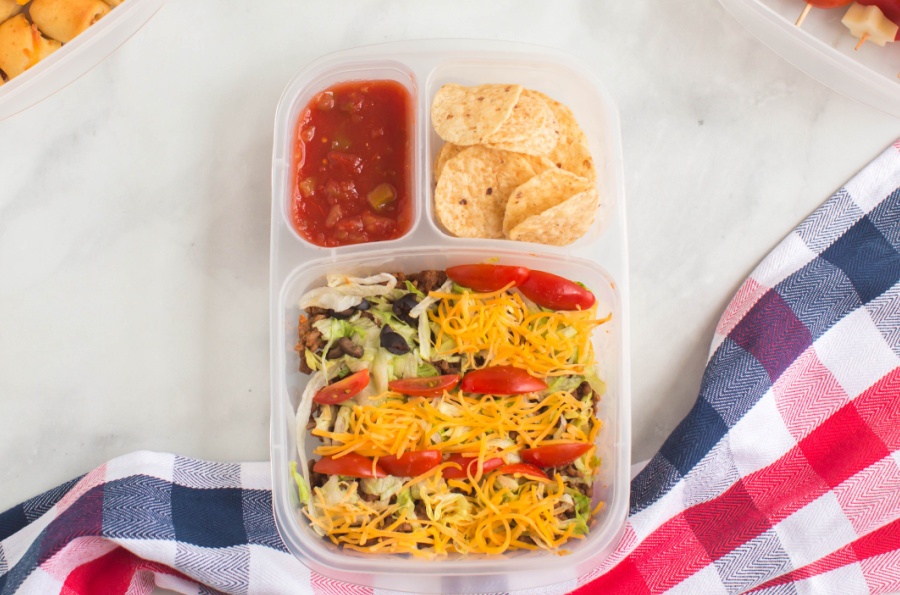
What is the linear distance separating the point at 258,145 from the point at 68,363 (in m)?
0.79

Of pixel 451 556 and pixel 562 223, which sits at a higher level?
pixel 562 223

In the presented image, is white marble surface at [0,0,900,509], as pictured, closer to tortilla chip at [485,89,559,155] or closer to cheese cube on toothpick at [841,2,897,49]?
cheese cube on toothpick at [841,2,897,49]

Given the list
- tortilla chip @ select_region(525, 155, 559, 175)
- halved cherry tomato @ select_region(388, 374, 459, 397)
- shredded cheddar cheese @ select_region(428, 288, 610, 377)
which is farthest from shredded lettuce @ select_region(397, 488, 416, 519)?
tortilla chip @ select_region(525, 155, 559, 175)

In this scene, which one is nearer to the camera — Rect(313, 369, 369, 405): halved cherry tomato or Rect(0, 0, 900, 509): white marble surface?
Rect(313, 369, 369, 405): halved cherry tomato

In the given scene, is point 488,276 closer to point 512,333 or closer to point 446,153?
point 512,333

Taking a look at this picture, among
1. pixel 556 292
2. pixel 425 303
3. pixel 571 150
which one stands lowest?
Answer: pixel 425 303

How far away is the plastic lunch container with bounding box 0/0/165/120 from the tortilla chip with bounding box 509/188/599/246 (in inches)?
46.3

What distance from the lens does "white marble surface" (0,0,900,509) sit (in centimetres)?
204

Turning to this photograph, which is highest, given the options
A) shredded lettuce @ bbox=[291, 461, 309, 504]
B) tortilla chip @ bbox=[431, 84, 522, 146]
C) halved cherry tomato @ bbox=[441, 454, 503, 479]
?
tortilla chip @ bbox=[431, 84, 522, 146]

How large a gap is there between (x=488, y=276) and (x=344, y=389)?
1.46 feet

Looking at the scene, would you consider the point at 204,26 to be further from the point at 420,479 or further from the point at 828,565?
the point at 828,565

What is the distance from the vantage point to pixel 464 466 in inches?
70.1

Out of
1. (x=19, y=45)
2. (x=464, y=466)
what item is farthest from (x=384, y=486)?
(x=19, y=45)

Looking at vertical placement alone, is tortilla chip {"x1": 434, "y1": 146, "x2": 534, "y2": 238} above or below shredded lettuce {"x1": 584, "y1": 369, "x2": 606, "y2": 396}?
above
